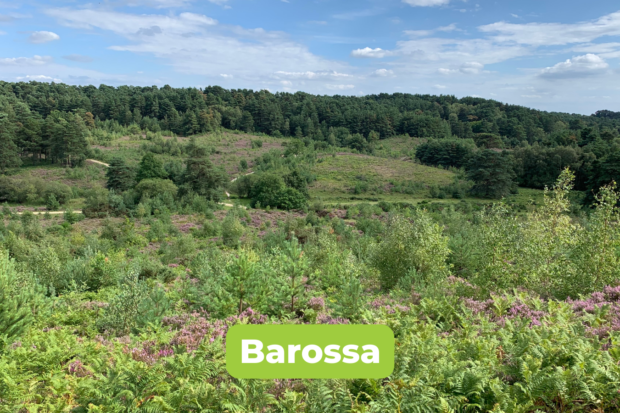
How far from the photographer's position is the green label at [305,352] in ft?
12.9

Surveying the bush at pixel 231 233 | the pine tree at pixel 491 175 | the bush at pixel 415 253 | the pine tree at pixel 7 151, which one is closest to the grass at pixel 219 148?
the pine tree at pixel 7 151

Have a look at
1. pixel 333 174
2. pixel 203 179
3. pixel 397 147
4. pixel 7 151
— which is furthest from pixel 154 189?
pixel 397 147

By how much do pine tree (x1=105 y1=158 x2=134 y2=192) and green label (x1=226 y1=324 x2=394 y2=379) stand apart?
37.1 metres

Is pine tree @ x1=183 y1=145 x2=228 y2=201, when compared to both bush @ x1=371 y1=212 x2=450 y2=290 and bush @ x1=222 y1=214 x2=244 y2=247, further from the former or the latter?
bush @ x1=371 y1=212 x2=450 y2=290

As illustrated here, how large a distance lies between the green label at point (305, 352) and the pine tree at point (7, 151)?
5142 centimetres

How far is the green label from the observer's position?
3945 millimetres

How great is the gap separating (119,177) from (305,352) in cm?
3837

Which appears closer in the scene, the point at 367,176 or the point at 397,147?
the point at 367,176

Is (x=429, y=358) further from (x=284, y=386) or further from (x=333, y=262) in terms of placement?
(x=333, y=262)

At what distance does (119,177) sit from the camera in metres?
37.4

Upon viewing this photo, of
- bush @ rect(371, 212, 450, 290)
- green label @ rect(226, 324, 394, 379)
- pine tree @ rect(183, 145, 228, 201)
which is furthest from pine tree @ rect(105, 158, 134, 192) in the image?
green label @ rect(226, 324, 394, 379)

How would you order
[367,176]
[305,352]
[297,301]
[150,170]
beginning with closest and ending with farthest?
1. [305,352]
2. [297,301]
3. [150,170]
4. [367,176]

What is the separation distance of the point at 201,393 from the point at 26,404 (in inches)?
74.0

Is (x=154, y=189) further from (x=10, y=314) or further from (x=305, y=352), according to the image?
(x=305, y=352)
